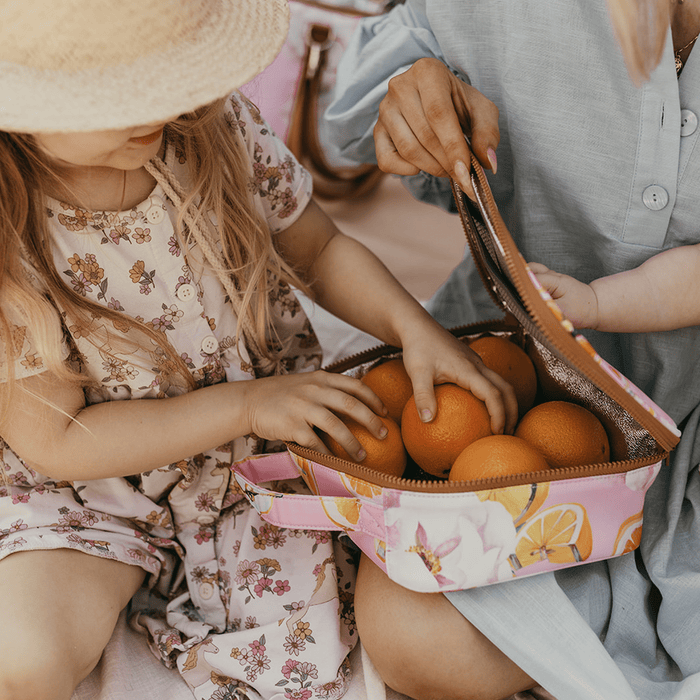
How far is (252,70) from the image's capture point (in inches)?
22.0

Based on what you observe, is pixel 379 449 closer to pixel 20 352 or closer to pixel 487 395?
pixel 487 395

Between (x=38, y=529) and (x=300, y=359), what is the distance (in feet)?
1.25

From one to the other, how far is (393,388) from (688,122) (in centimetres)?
40

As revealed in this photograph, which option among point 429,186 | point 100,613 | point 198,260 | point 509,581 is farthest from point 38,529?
point 429,186

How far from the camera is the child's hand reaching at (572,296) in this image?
2.18 feet

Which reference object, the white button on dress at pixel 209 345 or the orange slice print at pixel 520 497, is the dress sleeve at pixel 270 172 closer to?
the white button on dress at pixel 209 345

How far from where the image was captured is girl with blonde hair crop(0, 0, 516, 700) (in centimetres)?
63

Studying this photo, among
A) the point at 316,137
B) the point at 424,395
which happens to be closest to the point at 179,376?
the point at 424,395

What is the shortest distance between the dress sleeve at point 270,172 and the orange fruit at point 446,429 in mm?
306

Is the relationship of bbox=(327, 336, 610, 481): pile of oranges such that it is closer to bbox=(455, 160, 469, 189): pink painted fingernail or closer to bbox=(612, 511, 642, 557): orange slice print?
bbox=(612, 511, 642, 557): orange slice print

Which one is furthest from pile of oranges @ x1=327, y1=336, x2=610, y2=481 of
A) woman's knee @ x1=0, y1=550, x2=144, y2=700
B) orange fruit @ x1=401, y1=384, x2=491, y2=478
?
woman's knee @ x1=0, y1=550, x2=144, y2=700

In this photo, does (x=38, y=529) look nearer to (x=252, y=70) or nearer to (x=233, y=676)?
(x=233, y=676)

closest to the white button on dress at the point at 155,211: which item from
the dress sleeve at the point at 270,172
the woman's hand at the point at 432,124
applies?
the dress sleeve at the point at 270,172

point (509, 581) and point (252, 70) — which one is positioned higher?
point (252, 70)
